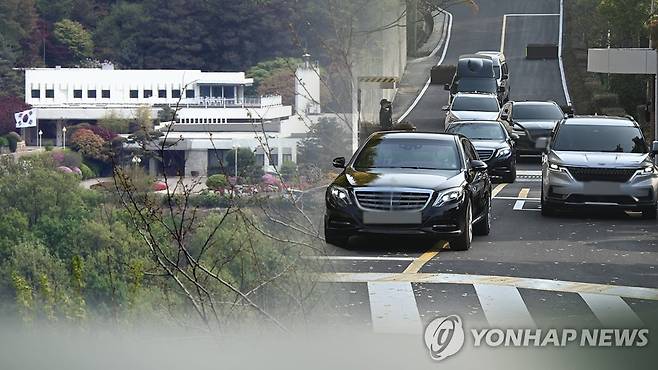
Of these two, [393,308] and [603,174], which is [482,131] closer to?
[603,174]

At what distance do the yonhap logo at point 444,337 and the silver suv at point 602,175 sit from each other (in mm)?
9302

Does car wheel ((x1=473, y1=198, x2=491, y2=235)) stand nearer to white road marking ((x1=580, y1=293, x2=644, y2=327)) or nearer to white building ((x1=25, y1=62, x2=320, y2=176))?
white road marking ((x1=580, y1=293, x2=644, y2=327))

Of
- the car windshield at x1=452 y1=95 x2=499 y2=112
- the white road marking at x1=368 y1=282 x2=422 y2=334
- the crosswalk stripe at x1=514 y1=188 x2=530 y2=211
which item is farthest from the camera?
the car windshield at x1=452 y1=95 x2=499 y2=112

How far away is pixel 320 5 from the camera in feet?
42.0

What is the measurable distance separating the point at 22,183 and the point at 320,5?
3955 millimetres

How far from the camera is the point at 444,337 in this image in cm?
897

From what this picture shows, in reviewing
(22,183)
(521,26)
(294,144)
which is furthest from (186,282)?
(521,26)

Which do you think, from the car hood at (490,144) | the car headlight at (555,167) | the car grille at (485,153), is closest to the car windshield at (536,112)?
the car hood at (490,144)

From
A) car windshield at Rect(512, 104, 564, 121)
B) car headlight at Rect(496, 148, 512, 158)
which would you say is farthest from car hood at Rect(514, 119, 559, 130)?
car headlight at Rect(496, 148, 512, 158)

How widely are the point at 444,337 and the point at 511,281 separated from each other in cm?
409

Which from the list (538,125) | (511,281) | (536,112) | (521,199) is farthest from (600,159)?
(536,112)

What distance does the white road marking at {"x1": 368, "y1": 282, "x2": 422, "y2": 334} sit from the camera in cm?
1021

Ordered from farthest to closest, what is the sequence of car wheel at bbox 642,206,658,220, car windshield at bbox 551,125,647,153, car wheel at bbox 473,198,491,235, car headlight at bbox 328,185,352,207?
car windshield at bbox 551,125,647,153 → car wheel at bbox 642,206,658,220 → car wheel at bbox 473,198,491,235 → car headlight at bbox 328,185,352,207

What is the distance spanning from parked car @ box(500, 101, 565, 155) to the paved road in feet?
27.3
